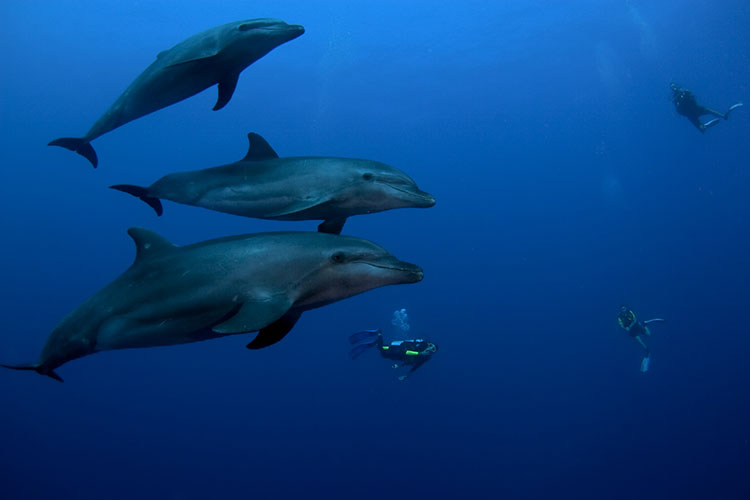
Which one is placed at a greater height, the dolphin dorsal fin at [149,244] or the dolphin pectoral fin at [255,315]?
the dolphin dorsal fin at [149,244]

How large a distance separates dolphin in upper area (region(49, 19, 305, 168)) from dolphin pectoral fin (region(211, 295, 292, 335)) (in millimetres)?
2032

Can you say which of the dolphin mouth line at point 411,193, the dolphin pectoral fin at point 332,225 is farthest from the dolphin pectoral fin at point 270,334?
the dolphin mouth line at point 411,193

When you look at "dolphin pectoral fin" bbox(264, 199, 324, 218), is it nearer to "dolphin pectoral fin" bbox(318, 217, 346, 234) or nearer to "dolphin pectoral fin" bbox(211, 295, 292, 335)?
"dolphin pectoral fin" bbox(318, 217, 346, 234)

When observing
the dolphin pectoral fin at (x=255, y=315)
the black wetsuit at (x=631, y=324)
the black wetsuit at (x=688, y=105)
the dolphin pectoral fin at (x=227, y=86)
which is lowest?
the black wetsuit at (x=631, y=324)

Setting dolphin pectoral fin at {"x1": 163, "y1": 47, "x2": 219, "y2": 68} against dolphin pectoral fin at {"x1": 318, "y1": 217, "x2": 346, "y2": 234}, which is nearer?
dolphin pectoral fin at {"x1": 163, "y1": 47, "x2": 219, "y2": 68}

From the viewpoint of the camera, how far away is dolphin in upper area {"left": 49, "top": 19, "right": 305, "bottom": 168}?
3635 millimetres

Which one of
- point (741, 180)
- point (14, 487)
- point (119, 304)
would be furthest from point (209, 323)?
point (741, 180)

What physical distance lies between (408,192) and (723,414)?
4027cm

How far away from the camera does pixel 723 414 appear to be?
33250 mm

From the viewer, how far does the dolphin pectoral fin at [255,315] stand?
2.59 m

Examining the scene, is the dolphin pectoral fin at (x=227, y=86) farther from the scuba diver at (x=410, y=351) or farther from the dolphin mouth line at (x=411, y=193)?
the scuba diver at (x=410, y=351)

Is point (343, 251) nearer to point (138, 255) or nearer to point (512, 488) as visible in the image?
point (138, 255)

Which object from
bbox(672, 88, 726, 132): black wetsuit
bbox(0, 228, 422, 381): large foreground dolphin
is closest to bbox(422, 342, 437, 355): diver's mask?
bbox(0, 228, 422, 381): large foreground dolphin

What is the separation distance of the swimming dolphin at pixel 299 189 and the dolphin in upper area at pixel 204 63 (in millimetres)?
758
